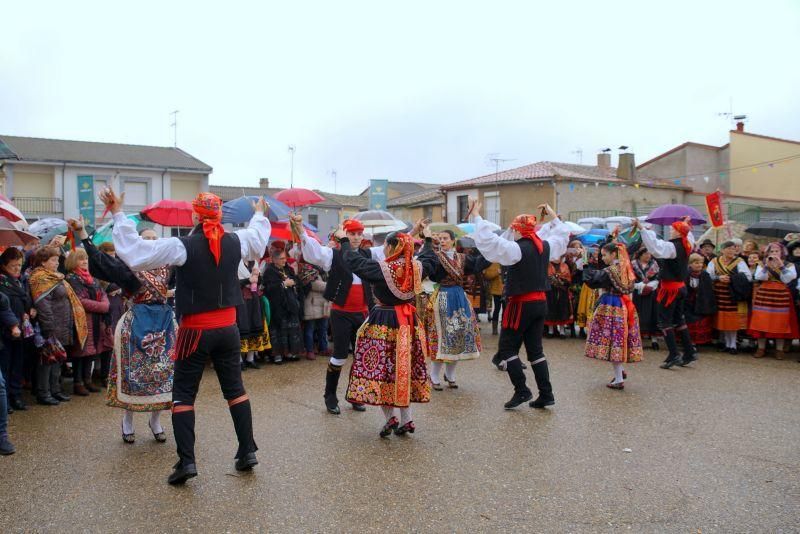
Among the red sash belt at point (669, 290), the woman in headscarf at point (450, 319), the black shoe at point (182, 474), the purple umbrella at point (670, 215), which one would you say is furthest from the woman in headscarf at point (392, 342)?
the purple umbrella at point (670, 215)

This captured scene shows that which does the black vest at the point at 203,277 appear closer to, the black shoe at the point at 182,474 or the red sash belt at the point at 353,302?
the black shoe at the point at 182,474

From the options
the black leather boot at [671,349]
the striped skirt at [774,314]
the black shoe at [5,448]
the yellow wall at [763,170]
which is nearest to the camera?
the black shoe at [5,448]

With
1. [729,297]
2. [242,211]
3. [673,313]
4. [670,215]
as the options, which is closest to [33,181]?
[242,211]

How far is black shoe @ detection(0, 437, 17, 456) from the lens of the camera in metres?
5.09

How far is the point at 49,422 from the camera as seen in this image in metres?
6.03

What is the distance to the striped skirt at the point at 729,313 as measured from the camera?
387 inches

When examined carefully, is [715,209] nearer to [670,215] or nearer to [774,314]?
[670,215]

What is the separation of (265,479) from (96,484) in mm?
1112

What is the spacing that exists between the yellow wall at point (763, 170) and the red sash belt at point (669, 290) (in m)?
24.5

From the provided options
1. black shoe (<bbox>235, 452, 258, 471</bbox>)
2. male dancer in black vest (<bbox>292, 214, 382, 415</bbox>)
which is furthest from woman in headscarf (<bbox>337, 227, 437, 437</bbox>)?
black shoe (<bbox>235, 452, 258, 471</bbox>)

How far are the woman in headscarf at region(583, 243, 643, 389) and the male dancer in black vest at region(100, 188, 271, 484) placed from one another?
429cm

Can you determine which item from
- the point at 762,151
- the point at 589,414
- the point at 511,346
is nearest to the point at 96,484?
the point at 511,346

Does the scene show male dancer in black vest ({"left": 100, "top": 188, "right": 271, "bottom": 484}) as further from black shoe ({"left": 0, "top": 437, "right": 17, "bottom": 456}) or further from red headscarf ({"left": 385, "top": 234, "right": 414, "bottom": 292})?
black shoe ({"left": 0, "top": 437, "right": 17, "bottom": 456})

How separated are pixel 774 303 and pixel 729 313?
668 mm
